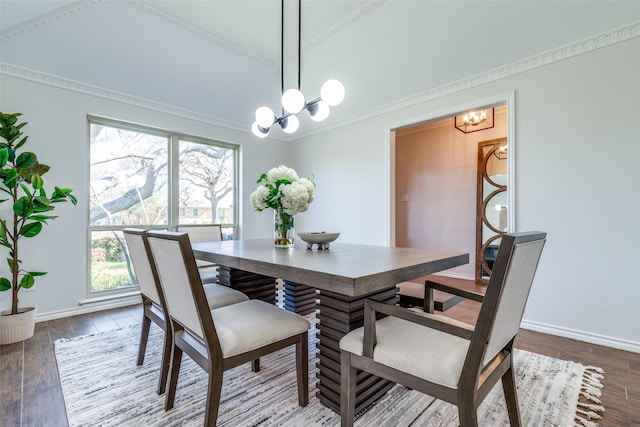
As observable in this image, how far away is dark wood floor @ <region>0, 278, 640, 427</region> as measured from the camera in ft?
4.91

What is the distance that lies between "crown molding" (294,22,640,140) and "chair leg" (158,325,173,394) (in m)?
3.31

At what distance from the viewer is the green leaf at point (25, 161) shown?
2.45 metres

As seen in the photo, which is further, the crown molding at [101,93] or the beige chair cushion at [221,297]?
the crown molding at [101,93]

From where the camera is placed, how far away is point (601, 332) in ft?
7.66

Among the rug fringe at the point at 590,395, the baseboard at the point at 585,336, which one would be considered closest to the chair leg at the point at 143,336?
the rug fringe at the point at 590,395

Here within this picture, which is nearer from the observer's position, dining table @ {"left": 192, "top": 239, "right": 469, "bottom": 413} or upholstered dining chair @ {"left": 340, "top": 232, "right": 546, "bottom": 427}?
upholstered dining chair @ {"left": 340, "top": 232, "right": 546, "bottom": 427}

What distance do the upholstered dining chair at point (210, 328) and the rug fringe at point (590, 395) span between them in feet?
4.44

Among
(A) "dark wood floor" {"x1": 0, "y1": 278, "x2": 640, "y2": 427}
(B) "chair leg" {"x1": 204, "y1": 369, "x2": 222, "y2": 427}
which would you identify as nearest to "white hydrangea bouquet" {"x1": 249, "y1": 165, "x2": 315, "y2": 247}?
(B) "chair leg" {"x1": 204, "y1": 369, "x2": 222, "y2": 427}

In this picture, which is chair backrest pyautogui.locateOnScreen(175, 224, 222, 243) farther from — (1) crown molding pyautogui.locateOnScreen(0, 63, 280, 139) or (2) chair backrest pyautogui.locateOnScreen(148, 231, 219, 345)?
(1) crown molding pyautogui.locateOnScreen(0, 63, 280, 139)

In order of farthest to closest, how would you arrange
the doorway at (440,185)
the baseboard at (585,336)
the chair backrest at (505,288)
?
the doorway at (440,185) < the baseboard at (585,336) < the chair backrest at (505,288)

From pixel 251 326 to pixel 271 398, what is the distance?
1.78 feet

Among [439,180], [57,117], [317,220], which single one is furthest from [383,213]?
[57,117]

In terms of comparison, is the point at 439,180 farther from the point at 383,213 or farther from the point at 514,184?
the point at 514,184

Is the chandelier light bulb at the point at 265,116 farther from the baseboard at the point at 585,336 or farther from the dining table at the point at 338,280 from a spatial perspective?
the baseboard at the point at 585,336
